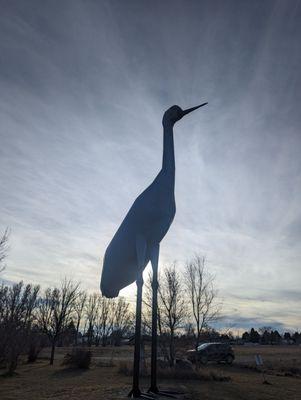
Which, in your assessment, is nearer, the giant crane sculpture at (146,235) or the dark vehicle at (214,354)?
the giant crane sculpture at (146,235)

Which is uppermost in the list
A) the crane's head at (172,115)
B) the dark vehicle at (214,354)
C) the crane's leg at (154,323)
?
the crane's head at (172,115)

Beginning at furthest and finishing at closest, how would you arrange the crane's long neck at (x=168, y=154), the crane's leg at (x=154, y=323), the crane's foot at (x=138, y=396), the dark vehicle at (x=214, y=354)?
1. the dark vehicle at (x=214, y=354)
2. the crane's long neck at (x=168, y=154)
3. the crane's leg at (x=154, y=323)
4. the crane's foot at (x=138, y=396)

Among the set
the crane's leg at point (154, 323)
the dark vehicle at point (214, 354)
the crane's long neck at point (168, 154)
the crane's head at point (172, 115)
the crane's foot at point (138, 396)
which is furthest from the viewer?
the dark vehicle at point (214, 354)

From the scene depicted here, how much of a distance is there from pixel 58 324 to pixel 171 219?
984 inches

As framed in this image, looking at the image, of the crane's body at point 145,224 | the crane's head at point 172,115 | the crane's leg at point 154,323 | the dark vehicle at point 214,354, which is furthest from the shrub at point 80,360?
the crane's head at point 172,115

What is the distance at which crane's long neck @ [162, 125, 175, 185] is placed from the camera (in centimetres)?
797

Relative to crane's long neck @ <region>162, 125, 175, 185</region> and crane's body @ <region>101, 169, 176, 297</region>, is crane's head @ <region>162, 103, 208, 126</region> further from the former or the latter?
crane's body @ <region>101, 169, 176, 297</region>

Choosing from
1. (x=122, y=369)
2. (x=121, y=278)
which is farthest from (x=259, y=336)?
(x=121, y=278)

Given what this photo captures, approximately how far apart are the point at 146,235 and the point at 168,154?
6.52 feet

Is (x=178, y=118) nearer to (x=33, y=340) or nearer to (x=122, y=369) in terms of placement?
(x=122, y=369)

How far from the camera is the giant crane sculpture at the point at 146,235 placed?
7.51 meters

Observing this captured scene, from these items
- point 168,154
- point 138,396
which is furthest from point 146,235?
point 138,396

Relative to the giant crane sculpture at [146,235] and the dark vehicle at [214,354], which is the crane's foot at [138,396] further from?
the dark vehicle at [214,354]

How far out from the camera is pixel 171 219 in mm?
7805
